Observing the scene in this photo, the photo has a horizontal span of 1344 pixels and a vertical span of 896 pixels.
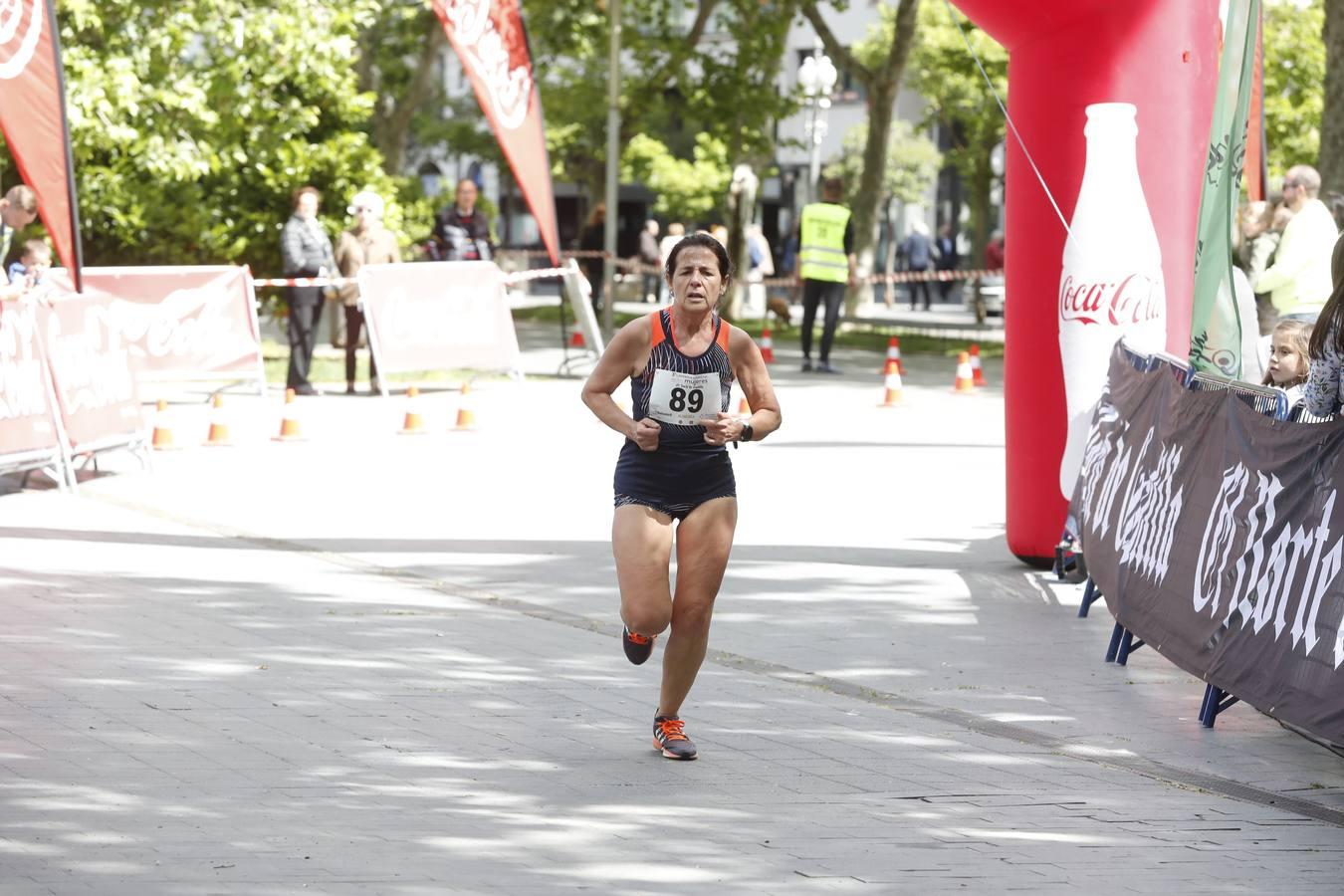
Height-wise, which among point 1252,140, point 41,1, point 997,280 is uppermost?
point 41,1

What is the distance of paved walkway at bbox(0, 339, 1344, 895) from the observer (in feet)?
18.0

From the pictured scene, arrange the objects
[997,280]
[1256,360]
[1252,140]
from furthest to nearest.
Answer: [997,280] < [1252,140] < [1256,360]

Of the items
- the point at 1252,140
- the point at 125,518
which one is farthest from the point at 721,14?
the point at 125,518

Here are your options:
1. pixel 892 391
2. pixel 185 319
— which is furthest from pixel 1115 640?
pixel 892 391

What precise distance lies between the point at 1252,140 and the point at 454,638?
7.70 metres

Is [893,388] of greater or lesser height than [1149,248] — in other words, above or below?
below

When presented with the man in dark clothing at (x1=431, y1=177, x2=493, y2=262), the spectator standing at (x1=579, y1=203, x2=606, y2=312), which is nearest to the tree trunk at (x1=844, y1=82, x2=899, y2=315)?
the spectator standing at (x1=579, y1=203, x2=606, y2=312)

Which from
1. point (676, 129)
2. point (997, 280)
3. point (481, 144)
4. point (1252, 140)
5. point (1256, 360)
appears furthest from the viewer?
point (676, 129)

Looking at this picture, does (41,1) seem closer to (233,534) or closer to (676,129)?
(233,534)

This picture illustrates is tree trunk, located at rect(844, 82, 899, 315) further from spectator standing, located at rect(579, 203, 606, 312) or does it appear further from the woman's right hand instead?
the woman's right hand

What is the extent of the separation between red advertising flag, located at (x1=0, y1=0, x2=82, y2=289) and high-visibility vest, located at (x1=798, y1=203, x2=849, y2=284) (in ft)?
34.9

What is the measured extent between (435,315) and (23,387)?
24.2ft

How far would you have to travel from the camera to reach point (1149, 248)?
33.6ft

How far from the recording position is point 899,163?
59375mm
